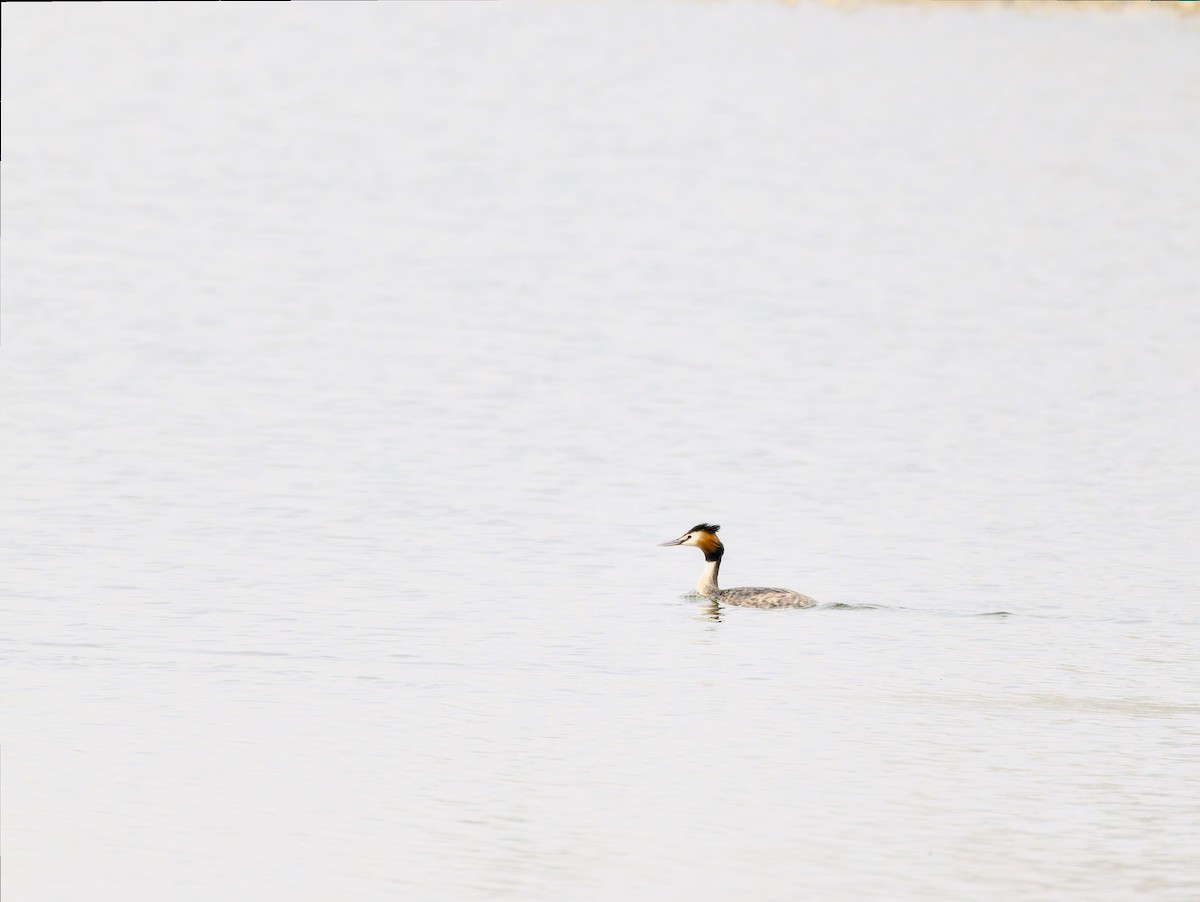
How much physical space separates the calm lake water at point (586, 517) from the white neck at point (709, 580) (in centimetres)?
44

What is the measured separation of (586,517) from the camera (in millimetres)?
24484

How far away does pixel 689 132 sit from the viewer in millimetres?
68750

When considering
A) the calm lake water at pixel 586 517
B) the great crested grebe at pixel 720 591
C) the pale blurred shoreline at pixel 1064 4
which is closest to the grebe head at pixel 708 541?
the great crested grebe at pixel 720 591

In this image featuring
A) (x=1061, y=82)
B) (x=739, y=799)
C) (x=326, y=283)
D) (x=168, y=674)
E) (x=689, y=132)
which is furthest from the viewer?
(x=1061, y=82)

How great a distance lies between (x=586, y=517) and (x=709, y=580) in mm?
3485

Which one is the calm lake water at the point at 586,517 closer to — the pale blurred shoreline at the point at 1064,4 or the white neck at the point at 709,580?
the white neck at the point at 709,580

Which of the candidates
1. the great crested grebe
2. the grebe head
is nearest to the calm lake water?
the great crested grebe

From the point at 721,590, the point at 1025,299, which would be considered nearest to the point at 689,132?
the point at 1025,299

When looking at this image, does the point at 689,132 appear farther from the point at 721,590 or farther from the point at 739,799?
the point at 739,799

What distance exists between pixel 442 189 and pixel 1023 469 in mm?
28751

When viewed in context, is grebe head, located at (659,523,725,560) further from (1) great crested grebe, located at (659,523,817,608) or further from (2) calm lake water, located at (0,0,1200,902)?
(2) calm lake water, located at (0,0,1200,902)

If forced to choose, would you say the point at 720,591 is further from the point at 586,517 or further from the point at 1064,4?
the point at 1064,4

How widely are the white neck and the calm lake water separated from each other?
0.44 metres

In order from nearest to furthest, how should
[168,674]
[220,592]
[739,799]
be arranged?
[739,799] → [168,674] → [220,592]
